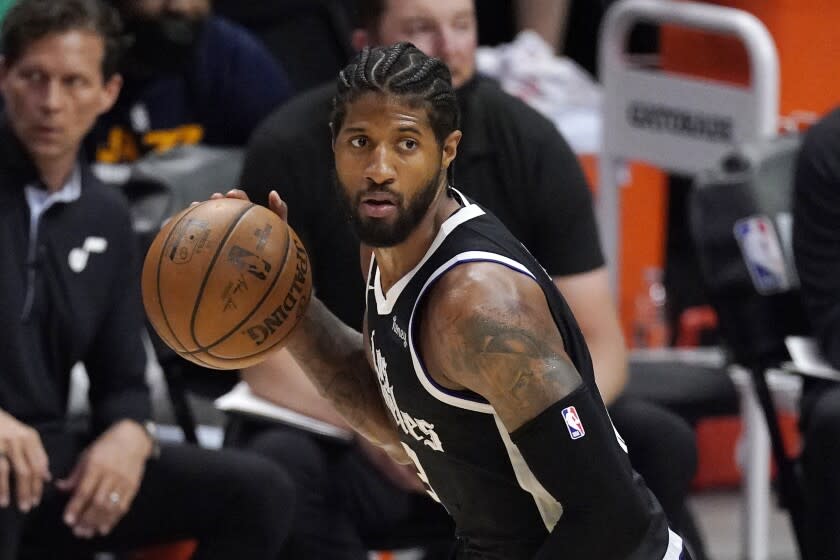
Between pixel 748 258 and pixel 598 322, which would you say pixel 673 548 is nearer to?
pixel 598 322

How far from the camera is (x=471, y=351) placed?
8.20ft

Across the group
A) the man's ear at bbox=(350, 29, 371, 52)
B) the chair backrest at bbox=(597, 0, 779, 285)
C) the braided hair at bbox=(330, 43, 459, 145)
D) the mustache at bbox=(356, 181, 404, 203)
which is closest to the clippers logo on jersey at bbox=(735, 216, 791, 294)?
the chair backrest at bbox=(597, 0, 779, 285)

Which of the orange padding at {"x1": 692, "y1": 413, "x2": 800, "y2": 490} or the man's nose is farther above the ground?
the man's nose

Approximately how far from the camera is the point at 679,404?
16.0 feet

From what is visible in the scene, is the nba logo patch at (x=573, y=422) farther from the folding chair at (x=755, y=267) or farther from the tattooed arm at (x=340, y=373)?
the folding chair at (x=755, y=267)

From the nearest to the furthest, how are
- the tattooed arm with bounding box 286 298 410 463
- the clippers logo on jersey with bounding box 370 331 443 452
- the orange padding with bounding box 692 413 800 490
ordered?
the clippers logo on jersey with bounding box 370 331 443 452 < the tattooed arm with bounding box 286 298 410 463 < the orange padding with bounding box 692 413 800 490

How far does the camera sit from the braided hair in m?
2.58

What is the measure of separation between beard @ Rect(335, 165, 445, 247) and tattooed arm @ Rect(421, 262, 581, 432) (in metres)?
0.11

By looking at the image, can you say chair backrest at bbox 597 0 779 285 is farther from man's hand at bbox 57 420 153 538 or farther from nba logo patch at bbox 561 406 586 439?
nba logo patch at bbox 561 406 586 439

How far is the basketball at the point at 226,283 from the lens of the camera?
111 inches

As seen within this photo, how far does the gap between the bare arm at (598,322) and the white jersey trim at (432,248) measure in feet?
4.69

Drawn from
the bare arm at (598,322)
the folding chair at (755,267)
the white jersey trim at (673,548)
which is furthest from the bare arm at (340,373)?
the folding chair at (755,267)

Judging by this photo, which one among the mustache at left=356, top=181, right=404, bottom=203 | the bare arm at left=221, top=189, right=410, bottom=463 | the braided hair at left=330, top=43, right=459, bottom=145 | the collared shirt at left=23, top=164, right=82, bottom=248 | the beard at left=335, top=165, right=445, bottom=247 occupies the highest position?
the braided hair at left=330, top=43, right=459, bottom=145

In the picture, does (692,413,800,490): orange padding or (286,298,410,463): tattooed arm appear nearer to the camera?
(286,298,410,463): tattooed arm
